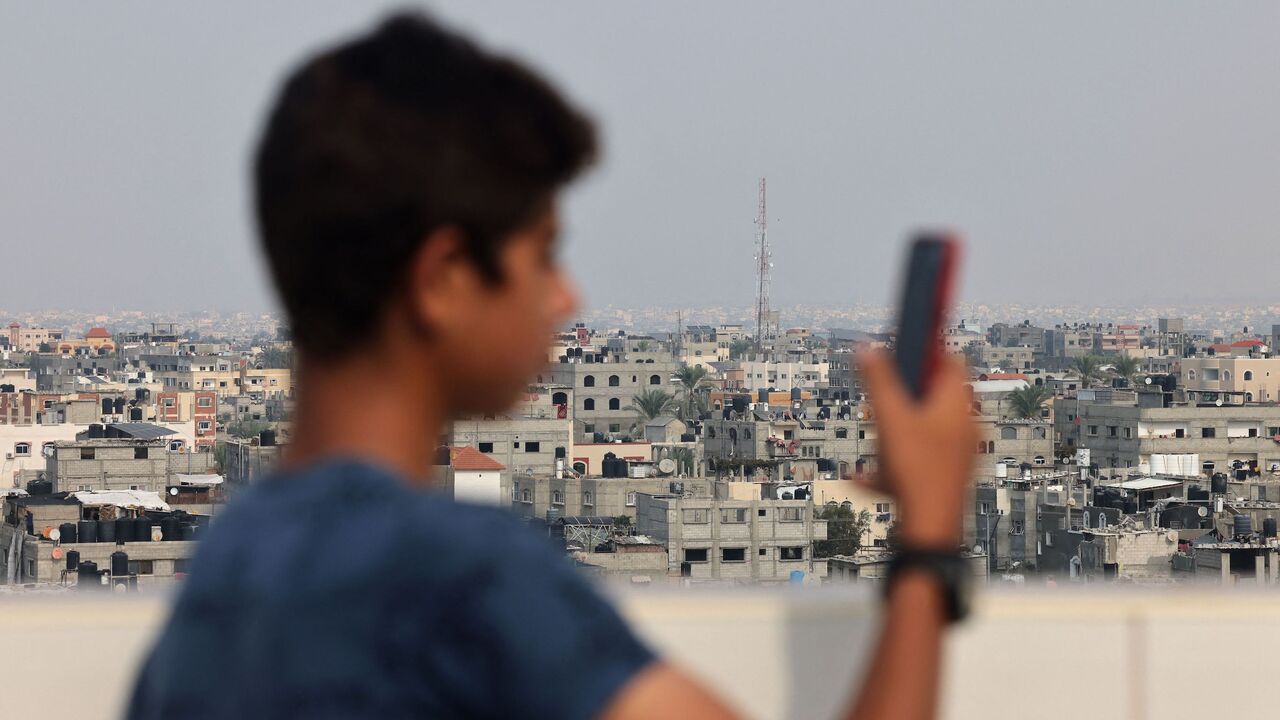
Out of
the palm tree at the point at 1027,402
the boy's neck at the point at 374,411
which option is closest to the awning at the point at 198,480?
the palm tree at the point at 1027,402

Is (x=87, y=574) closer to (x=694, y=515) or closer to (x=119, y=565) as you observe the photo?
(x=119, y=565)

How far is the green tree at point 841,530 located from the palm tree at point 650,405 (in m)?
20.1

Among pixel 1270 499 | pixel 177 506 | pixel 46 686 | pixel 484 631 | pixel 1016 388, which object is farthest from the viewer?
pixel 1016 388

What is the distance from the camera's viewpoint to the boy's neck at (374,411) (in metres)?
0.64

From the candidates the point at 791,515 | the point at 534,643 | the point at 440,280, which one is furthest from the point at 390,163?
the point at 791,515

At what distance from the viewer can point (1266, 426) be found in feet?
113

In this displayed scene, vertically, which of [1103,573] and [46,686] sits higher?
[46,686]

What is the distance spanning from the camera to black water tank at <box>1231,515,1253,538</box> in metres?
22.0

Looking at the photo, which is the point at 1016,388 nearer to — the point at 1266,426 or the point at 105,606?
the point at 1266,426

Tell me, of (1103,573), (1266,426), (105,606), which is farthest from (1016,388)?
(105,606)

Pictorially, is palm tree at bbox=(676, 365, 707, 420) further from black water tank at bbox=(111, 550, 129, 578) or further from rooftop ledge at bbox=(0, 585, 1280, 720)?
rooftop ledge at bbox=(0, 585, 1280, 720)

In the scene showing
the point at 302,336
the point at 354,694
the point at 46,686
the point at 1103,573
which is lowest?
the point at 1103,573

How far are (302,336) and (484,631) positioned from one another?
14 centimetres

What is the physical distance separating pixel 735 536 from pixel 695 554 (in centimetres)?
84
